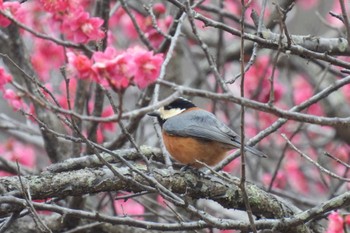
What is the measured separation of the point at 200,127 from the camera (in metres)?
3.96

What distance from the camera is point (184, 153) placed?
393cm

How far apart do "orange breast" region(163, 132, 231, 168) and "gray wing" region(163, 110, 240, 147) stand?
0.13 ft

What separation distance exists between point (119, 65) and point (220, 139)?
66.3 inches

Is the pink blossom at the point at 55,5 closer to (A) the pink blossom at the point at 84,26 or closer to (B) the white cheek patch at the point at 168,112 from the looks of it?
(A) the pink blossom at the point at 84,26

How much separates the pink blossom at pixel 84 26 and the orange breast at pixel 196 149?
904 mm

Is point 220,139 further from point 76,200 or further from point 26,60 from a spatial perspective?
point 26,60

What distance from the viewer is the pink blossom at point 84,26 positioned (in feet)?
11.0

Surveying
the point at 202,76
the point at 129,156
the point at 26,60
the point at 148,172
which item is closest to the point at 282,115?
the point at 148,172

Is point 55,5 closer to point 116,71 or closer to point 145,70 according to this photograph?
point 145,70

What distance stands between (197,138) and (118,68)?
1804 mm

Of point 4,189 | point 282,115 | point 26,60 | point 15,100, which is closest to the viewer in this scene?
point 282,115

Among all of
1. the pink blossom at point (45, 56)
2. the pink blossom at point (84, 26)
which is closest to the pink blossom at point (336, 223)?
the pink blossom at point (84, 26)

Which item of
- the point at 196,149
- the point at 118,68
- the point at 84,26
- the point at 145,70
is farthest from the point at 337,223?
the point at 84,26

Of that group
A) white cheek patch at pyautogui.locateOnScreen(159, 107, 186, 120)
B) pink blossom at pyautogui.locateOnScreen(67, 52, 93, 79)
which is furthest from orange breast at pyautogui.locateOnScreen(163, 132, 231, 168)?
pink blossom at pyautogui.locateOnScreen(67, 52, 93, 79)
